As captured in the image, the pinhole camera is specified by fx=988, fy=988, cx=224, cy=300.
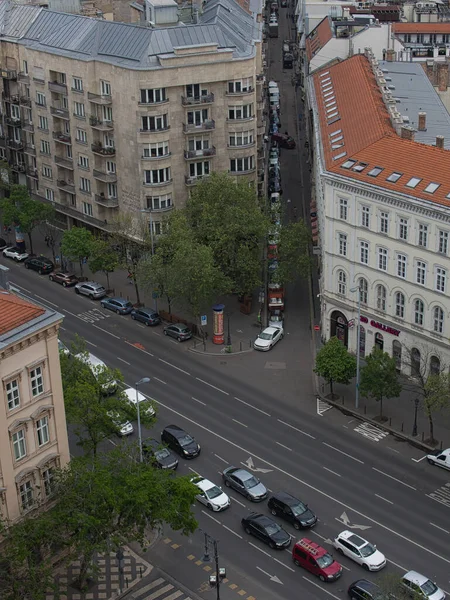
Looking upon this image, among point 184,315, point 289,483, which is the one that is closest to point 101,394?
point 289,483

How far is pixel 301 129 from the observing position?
196m

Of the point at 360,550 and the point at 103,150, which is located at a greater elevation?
the point at 103,150

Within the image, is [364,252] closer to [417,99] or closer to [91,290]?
[417,99]

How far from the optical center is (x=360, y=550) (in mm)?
74125

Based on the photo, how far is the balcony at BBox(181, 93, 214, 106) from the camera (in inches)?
Answer: 4765

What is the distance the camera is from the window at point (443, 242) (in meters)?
90.1

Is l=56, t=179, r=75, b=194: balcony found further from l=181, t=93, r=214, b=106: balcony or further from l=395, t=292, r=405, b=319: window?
l=395, t=292, r=405, b=319: window

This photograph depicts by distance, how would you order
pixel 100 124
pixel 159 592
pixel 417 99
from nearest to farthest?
pixel 159 592 → pixel 417 99 → pixel 100 124

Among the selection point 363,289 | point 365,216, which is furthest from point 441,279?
point 363,289

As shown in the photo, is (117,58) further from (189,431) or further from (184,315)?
(189,431)

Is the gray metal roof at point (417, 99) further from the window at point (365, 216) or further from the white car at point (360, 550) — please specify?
the white car at point (360, 550)

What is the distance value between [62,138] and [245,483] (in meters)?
67.6

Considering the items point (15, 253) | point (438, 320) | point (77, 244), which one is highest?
point (438, 320)

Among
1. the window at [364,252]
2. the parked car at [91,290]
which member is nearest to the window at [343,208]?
the window at [364,252]
